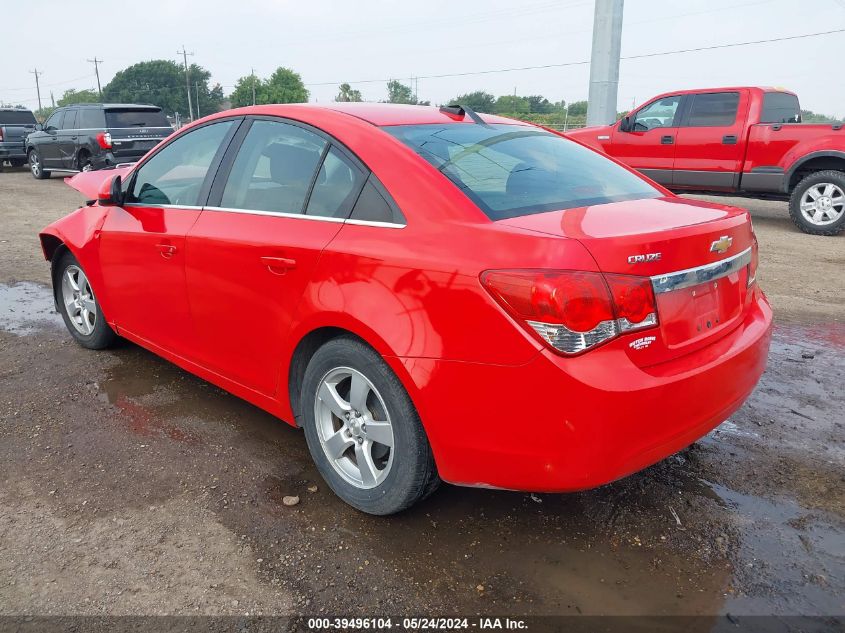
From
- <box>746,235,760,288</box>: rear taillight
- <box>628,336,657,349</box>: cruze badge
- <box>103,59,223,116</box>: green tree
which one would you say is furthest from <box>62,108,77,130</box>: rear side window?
<box>103,59,223,116</box>: green tree

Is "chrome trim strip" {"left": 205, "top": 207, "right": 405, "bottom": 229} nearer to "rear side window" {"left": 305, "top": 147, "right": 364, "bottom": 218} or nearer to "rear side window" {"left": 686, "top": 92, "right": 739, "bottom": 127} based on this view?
"rear side window" {"left": 305, "top": 147, "right": 364, "bottom": 218}

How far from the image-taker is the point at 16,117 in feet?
70.4

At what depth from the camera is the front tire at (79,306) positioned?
4.52m

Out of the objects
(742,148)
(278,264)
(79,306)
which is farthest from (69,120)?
(278,264)

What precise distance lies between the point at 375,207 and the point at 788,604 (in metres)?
2.01

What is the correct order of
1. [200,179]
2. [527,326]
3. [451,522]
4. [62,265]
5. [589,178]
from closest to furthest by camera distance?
[527,326]
[451,522]
[589,178]
[200,179]
[62,265]

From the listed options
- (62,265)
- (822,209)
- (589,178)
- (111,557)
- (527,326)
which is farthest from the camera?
(822,209)

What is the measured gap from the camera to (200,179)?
11.5 ft

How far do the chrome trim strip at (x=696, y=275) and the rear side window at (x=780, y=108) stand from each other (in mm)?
8618

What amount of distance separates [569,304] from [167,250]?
231cm

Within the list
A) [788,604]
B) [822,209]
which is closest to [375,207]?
[788,604]

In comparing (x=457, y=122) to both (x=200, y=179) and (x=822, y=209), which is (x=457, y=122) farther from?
(x=822, y=209)

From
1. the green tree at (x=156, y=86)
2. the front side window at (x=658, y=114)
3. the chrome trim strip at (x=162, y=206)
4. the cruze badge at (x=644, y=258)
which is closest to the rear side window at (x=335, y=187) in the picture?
the chrome trim strip at (x=162, y=206)

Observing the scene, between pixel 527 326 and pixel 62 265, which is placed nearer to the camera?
pixel 527 326
